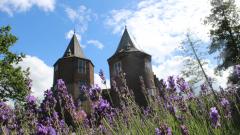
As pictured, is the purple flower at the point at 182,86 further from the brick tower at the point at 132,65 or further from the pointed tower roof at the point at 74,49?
the pointed tower roof at the point at 74,49

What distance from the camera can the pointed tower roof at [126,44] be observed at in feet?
117

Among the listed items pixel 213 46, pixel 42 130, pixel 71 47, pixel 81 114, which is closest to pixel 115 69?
pixel 71 47

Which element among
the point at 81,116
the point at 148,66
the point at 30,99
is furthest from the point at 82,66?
the point at 30,99

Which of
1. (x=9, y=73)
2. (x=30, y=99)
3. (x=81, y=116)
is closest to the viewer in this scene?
(x=30, y=99)

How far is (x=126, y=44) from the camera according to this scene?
3634 centimetres

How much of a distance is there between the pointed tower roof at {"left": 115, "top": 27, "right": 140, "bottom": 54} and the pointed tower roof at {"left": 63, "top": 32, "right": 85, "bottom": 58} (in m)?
4.71

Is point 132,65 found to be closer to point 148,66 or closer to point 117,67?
point 117,67

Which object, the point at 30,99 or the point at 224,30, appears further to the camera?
the point at 224,30

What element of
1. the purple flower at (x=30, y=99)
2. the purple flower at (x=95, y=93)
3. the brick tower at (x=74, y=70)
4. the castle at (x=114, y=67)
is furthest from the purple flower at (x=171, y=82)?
the brick tower at (x=74, y=70)

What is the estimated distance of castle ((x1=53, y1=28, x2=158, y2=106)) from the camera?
33.2 m

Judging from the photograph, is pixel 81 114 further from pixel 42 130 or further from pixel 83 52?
pixel 83 52

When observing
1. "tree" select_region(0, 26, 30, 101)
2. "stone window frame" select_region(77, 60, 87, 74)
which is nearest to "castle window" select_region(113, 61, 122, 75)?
"stone window frame" select_region(77, 60, 87, 74)

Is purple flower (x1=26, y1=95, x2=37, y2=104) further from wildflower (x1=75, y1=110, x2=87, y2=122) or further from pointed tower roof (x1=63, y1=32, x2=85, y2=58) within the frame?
pointed tower roof (x1=63, y1=32, x2=85, y2=58)

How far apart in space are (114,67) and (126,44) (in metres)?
3.34
